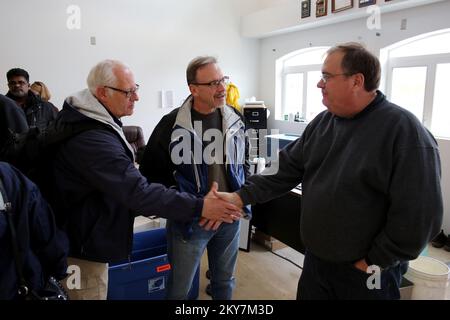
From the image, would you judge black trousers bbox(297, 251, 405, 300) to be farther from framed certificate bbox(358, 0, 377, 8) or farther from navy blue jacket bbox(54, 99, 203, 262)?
framed certificate bbox(358, 0, 377, 8)

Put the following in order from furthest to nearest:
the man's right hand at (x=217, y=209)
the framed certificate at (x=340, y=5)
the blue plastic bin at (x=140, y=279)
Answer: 1. the framed certificate at (x=340, y=5)
2. the blue plastic bin at (x=140, y=279)
3. the man's right hand at (x=217, y=209)

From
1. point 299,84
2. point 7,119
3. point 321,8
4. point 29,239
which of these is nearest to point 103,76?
point 29,239

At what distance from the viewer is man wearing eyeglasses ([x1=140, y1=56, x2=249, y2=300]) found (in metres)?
1.70

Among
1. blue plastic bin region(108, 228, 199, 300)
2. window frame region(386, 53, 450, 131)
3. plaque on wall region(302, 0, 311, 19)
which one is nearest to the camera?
blue plastic bin region(108, 228, 199, 300)

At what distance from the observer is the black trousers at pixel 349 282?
1233 mm

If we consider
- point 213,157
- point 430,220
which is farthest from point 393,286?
point 213,157

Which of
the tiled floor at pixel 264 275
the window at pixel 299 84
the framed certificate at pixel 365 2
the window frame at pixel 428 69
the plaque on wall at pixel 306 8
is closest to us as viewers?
the tiled floor at pixel 264 275

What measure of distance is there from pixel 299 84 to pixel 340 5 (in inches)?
75.6

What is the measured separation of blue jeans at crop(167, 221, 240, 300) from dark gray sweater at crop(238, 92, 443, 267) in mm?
543

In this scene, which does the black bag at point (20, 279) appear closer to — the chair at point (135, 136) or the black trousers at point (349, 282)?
the black trousers at point (349, 282)

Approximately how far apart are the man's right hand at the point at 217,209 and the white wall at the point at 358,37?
6.05 feet
